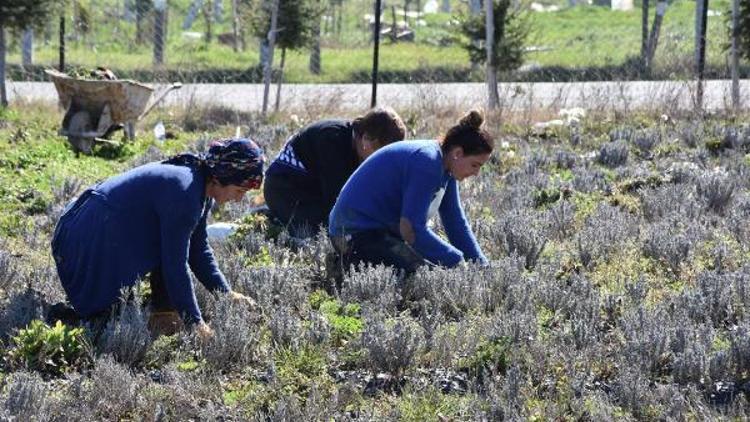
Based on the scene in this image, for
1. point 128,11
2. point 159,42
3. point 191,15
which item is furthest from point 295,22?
point 191,15

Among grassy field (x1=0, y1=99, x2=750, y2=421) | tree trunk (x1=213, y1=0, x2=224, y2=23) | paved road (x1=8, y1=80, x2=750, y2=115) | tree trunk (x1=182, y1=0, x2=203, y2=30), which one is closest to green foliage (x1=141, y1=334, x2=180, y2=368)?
grassy field (x1=0, y1=99, x2=750, y2=421)

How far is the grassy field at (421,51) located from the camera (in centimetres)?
2205

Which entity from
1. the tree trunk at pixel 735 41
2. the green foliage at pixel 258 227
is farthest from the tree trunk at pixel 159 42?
the green foliage at pixel 258 227

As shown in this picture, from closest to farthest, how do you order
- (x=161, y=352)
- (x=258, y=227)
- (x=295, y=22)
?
(x=161, y=352)
(x=258, y=227)
(x=295, y=22)

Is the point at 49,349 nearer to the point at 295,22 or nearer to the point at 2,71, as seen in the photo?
the point at 2,71

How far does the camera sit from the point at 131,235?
5.82 m

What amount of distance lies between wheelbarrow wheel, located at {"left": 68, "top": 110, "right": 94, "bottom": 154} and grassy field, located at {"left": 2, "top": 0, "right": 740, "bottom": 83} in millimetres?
5427

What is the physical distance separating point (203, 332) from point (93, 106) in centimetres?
708

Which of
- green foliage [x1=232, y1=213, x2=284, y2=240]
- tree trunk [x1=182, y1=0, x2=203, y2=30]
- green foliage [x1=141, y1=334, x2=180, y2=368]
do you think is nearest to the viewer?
green foliage [x1=141, y1=334, x2=180, y2=368]

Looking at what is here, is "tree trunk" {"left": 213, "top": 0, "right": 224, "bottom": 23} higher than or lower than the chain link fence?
higher

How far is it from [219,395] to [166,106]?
1101 centimetres

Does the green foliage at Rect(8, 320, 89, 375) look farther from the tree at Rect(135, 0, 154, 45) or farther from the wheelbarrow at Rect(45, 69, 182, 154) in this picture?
the tree at Rect(135, 0, 154, 45)

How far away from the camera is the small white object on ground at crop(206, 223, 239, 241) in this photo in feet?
27.2

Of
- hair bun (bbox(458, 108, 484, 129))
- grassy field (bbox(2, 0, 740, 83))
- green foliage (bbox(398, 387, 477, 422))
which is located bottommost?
green foliage (bbox(398, 387, 477, 422))
